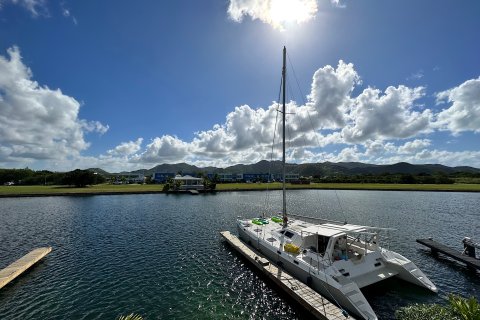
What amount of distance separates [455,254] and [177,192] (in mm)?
88402

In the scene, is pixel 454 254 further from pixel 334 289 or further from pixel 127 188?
pixel 127 188

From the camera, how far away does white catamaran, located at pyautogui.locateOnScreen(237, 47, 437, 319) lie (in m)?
16.0

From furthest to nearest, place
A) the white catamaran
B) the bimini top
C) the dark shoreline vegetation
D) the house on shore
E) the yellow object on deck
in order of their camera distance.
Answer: the house on shore < the dark shoreline vegetation < the yellow object on deck < the bimini top < the white catamaran

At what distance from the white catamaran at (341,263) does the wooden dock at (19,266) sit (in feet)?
72.4

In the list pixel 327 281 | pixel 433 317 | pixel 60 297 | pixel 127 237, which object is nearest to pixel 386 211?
pixel 327 281

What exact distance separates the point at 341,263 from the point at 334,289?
102 inches

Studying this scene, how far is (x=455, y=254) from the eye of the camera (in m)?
24.0

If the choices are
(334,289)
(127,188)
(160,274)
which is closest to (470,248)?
(334,289)

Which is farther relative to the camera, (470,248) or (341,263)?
(470,248)

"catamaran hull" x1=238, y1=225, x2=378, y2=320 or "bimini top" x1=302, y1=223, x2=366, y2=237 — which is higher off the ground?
"bimini top" x1=302, y1=223, x2=366, y2=237

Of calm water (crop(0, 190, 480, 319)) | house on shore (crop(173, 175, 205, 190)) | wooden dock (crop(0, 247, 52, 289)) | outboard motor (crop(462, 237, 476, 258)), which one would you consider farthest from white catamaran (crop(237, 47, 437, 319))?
house on shore (crop(173, 175, 205, 190))

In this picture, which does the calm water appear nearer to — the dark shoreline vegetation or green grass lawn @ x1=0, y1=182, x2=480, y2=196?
green grass lawn @ x1=0, y1=182, x2=480, y2=196

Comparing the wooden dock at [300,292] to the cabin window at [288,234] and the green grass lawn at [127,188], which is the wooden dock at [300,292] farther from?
the green grass lawn at [127,188]

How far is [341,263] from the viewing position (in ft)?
59.6
